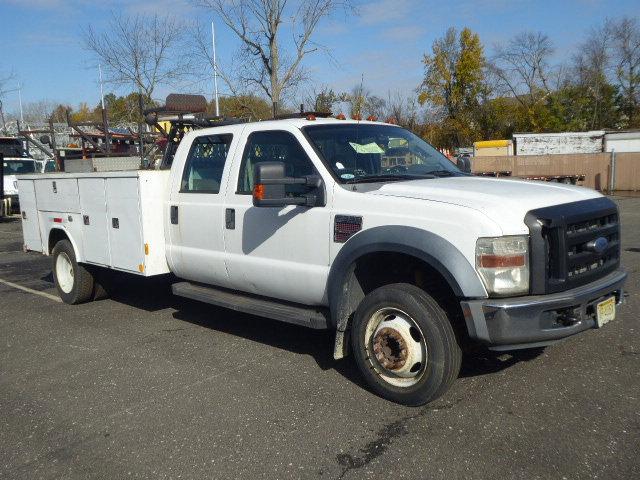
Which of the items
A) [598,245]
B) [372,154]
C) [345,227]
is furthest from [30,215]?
[598,245]

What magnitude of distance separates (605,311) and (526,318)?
2.48 ft

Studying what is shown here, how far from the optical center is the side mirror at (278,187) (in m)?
4.36

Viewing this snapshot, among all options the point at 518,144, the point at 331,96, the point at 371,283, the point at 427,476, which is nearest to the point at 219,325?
the point at 371,283

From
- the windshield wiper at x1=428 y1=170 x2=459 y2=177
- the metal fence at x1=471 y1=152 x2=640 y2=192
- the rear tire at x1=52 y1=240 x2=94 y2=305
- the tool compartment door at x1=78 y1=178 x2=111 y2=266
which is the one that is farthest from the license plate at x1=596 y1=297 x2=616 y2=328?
the metal fence at x1=471 y1=152 x2=640 y2=192

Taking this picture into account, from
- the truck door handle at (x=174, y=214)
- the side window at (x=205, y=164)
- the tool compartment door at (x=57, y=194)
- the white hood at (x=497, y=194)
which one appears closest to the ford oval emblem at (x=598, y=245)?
the white hood at (x=497, y=194)

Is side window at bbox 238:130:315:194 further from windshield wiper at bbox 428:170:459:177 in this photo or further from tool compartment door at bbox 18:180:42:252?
tool compartment door at bbox 18:180:42:252

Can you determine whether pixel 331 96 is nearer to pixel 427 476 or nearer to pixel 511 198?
pixel 511 198

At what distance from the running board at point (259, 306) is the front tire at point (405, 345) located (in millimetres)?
429

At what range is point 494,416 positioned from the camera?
156 inches

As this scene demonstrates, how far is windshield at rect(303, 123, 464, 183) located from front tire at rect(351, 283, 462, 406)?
3.44 ft

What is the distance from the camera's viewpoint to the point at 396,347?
4188 millimetres

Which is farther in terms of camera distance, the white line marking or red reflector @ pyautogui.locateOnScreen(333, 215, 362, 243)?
the white line marking

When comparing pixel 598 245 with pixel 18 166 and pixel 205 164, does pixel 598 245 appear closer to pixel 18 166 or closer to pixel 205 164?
pixel 205 164

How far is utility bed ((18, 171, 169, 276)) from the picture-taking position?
605cm
